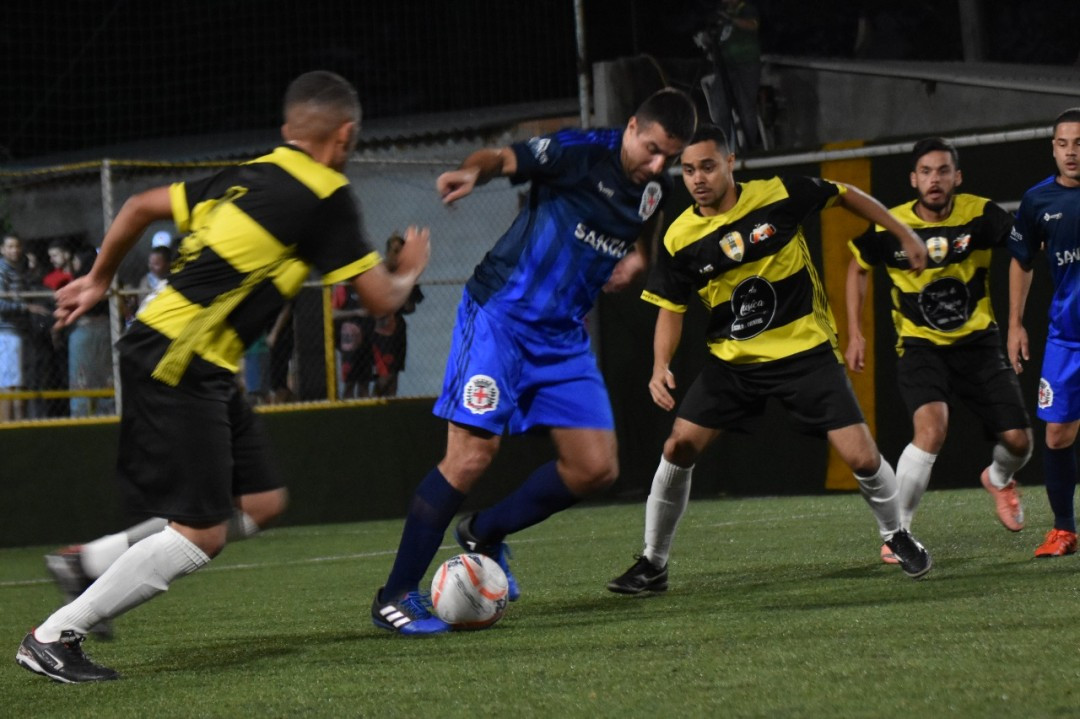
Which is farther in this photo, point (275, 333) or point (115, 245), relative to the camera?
point (275, 333)

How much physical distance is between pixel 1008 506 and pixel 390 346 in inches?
257

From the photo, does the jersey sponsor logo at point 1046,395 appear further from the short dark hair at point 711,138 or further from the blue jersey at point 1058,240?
the short dark hair at point 711,138

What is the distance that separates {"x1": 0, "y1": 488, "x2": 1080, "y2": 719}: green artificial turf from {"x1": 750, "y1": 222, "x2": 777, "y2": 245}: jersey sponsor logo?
140 centimetres

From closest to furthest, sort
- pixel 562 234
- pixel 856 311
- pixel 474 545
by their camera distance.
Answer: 1. pixel 562 234
2. pixel 474 545
3. pixel 856 311

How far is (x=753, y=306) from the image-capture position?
6.30 metres

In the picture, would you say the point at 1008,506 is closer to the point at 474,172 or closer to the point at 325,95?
the point at 474,172

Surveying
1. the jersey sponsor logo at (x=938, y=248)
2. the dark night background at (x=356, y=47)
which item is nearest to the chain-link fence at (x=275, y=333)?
the dark night background at (x=356, y=47)

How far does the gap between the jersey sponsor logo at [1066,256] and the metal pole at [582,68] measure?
6.37 m

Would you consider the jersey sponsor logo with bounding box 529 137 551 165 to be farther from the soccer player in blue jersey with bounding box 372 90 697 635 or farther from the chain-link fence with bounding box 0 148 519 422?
the chain-link fence with bounding box 0 148 519 422

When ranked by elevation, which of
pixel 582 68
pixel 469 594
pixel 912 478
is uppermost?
pixel 582 68

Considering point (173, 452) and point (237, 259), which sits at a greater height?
point (237, 259)

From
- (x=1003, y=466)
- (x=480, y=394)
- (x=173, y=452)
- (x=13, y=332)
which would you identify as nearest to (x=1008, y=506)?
(x=1003, y=466)

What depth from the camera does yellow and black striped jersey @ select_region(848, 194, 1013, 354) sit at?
290 inches

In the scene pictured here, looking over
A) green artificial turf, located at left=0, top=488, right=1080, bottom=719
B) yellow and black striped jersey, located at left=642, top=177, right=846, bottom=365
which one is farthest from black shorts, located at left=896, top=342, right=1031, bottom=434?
yellow and black striped jersey, located at left=642, top=177, right=846, bottom=365
